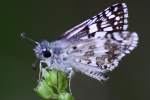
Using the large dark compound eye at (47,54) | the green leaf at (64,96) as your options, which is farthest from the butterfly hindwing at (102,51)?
the green leaf at (64,96)

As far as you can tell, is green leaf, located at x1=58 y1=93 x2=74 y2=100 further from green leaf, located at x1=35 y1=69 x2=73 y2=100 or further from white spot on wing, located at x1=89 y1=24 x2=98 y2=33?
white spot on wing, located at x1=89 y1=24 x2=98 y2=33

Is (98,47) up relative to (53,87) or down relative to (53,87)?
up

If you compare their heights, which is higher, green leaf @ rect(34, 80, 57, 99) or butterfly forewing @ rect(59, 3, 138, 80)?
butterfly forewing @ rect(59, 3, 138, 80)

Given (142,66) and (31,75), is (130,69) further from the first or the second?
(31,75)

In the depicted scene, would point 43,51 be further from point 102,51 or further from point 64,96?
point 64,96

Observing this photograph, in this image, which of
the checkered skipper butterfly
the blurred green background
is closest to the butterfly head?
the checkered skipper butterfly

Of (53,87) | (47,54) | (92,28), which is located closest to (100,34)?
(92,28)

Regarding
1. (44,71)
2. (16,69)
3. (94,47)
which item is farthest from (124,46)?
(16,69)
